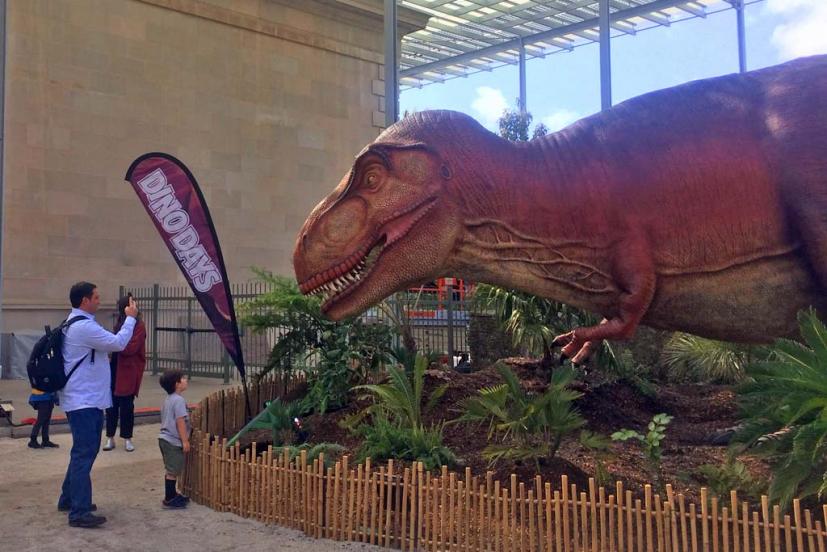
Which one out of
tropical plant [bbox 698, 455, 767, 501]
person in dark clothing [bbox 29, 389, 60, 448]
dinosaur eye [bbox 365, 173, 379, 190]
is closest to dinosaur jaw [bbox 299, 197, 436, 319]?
dinosaur eye [bbox 365, 173, 379, 190]

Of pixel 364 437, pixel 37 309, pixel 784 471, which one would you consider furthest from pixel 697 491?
pixel 37 309

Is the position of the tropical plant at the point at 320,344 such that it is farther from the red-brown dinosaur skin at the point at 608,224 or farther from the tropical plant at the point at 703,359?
the tropical plant at the point at 703,359

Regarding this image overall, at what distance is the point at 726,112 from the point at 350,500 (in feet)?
11.0

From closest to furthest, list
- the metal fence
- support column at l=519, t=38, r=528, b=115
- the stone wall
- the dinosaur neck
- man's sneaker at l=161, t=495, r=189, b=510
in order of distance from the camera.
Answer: the dinosaur neck < man's sneaker at l=161, t=495, r=189, b=510 < the metal fence < the stone wall < support column at l=519, t=38, r=528, b=115

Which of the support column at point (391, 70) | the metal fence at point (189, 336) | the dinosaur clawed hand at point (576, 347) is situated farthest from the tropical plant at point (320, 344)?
the metal fence at point (189, 336)

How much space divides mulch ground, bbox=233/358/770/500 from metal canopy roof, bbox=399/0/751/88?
58.8ft

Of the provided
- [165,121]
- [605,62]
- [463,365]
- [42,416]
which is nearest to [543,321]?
[463,365]

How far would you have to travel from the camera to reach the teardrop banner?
24.9 feet

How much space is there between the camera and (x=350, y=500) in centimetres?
535

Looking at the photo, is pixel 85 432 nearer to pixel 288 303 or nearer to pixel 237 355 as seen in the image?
pixel 237 355

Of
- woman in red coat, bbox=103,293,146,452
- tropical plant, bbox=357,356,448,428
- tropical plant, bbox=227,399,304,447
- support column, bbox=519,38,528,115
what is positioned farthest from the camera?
support column, bbox=519,38,528,115

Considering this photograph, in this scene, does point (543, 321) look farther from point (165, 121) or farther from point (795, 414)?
point (165, 121)

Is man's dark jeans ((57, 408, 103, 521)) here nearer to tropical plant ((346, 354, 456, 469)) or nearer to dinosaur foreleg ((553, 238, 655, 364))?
tropical plant ((346, 354, 456, 469))

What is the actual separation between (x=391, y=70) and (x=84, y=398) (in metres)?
8.97
